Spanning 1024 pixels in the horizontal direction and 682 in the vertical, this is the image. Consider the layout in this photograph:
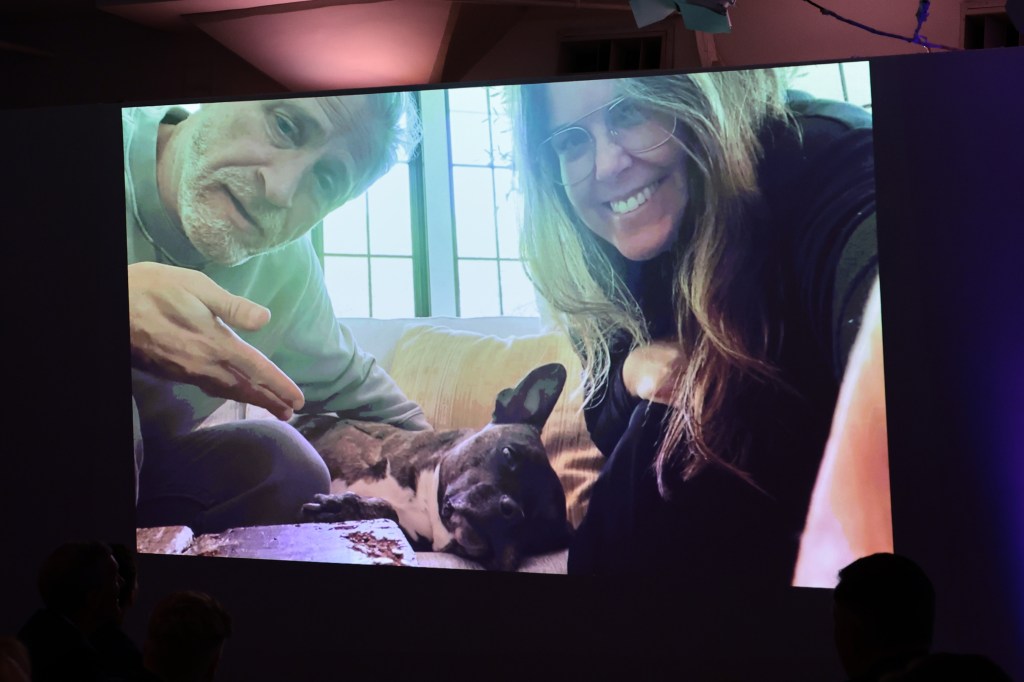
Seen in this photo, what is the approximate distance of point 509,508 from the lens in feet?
12.6

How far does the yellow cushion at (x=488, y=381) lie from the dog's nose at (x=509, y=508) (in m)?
0.18

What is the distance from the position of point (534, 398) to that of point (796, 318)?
926mm

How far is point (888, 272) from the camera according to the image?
3.54 m

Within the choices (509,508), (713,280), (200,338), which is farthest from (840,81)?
(200,338)

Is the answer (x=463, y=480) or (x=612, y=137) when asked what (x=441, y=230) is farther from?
(x=463, y=480)

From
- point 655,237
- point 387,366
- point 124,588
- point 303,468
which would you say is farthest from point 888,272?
point 124,588

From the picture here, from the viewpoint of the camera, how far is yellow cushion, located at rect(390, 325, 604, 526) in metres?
3.79

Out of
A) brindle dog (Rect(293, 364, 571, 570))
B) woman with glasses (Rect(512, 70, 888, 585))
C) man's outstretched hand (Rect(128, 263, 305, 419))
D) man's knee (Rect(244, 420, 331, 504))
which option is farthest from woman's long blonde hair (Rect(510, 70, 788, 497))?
man's outstretched hand (Rect(128, 263, 305, 419))

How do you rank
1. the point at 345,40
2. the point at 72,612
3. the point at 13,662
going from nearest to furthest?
the point at 13,662, the point at 72,612, the point at 345,40

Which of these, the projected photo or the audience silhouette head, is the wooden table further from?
the audience silhouette head

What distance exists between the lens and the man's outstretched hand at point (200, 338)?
13.6ft

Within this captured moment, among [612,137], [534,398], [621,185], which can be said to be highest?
[612,137]

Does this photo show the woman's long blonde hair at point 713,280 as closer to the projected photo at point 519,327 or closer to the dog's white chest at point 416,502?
the projected photo at point 519,327

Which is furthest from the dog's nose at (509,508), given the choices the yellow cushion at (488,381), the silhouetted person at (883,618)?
the silhouetted person at (883,618)
